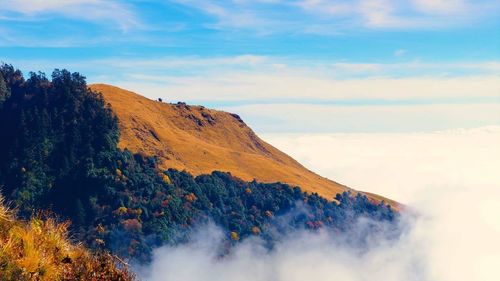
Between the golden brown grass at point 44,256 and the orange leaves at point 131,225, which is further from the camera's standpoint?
the orange leaves at point 131,225

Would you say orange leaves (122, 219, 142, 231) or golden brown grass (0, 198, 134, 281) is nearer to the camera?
golden brown grass (0, 198, 134, 281)

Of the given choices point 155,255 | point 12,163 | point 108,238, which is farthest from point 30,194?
point 155,255

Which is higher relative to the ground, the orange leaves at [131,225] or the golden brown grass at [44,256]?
the golden brown grass at [44,256]

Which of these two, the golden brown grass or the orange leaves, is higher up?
the golden brown grass

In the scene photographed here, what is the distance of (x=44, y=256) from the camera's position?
16734mm

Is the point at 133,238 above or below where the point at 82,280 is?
below

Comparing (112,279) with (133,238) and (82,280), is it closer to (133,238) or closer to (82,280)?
(82,280)

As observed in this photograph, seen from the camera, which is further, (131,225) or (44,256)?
(131,225)

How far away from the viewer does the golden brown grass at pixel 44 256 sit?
1585cm

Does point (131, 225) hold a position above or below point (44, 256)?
below

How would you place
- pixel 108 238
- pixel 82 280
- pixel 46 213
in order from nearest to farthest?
pixel 82 280 → pixel 46 213 → pixel 108 238

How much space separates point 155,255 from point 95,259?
572 ft

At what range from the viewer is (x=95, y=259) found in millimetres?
17906

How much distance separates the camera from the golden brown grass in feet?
52.0
